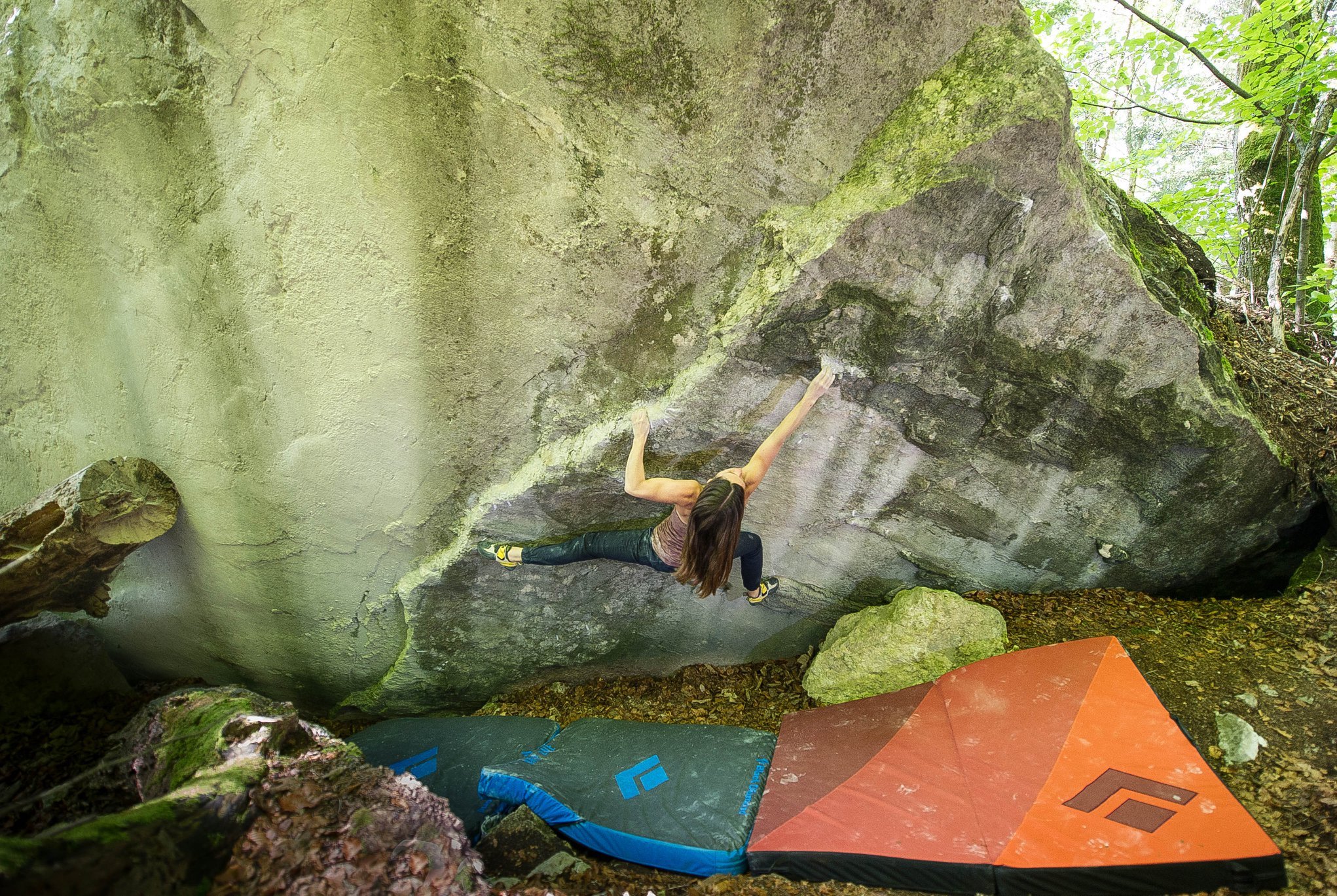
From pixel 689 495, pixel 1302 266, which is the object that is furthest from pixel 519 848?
pixel 1302 266

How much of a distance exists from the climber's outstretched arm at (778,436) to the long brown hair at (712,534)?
11 cm

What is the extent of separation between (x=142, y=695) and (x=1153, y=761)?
226 inches

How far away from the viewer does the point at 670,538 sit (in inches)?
148

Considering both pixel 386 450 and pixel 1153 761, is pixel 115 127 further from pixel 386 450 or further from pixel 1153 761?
pixel 1153 761

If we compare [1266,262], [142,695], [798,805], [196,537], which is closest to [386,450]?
[196,537]

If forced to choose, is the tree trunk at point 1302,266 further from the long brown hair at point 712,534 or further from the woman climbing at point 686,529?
the long brown hair at point 712,534

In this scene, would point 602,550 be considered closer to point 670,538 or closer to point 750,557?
point 670,538

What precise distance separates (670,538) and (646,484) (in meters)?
0.41

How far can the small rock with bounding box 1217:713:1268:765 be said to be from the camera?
3.24 metres

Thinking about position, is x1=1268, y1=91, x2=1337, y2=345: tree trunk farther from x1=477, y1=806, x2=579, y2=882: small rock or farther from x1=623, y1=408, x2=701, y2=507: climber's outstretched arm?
x1=477, y1=806, x2=579, y2=882: small rock

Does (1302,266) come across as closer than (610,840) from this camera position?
No

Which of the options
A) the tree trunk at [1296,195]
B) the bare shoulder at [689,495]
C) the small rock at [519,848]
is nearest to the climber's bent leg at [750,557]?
the bare shoulder at [689,495]

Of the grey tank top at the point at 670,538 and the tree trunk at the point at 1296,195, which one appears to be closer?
the grey tank top at the point at 670,538

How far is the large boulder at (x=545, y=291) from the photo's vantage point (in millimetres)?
3309
